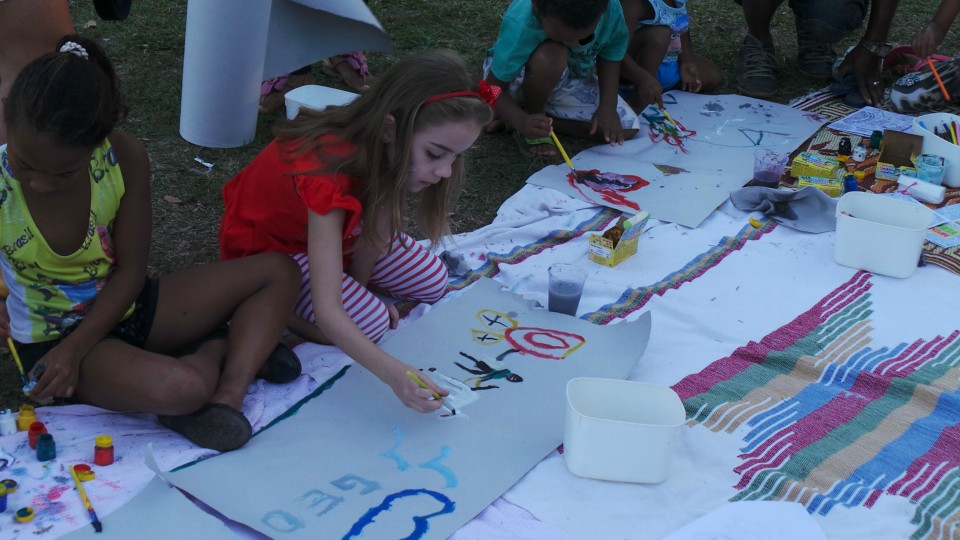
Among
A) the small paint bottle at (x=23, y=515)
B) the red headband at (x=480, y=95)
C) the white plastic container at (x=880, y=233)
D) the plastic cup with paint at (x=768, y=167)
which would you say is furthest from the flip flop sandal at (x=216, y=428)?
the plastic cup with paint at (x=768, y=167)

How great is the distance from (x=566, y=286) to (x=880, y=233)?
3.36 ft

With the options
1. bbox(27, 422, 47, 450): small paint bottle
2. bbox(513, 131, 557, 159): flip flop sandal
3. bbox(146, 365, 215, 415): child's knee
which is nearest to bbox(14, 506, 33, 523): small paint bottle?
bbox(27, 422, 47, 450): small paint bottle

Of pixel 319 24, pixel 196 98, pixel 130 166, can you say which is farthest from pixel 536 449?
pixel 319 24

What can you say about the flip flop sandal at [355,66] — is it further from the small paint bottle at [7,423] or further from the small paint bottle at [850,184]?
the small paint bottle at [7,423]

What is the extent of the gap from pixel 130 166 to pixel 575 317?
1.23 m

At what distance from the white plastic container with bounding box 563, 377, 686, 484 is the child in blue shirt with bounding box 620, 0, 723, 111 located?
83.6 inches

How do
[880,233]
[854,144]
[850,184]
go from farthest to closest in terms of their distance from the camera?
[854,144]
[850,184]
[880,233]

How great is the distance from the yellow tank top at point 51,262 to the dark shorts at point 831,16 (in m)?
3.55

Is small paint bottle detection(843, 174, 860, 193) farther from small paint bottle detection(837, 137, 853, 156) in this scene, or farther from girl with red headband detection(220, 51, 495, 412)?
girl with red headband detection(220, 51, 495, 412)

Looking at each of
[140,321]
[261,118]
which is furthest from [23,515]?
[261,118]

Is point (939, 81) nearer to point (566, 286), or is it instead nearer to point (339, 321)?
point (566, 286)

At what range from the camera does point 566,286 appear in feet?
8.64

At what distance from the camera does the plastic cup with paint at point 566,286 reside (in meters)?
2.63

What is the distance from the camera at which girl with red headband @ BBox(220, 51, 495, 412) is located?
213 centimetres
